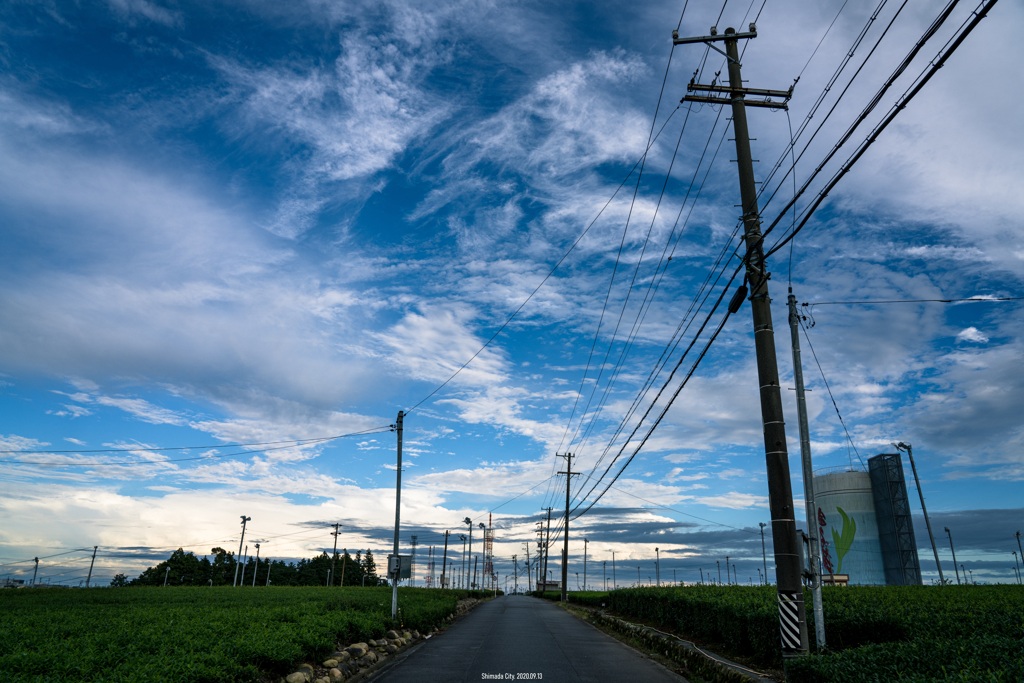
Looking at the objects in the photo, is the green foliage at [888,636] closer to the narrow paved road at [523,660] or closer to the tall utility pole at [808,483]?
the tall utility pole at [808,483]

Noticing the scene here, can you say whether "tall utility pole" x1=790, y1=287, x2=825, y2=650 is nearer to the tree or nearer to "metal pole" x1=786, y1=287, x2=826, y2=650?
"metal pole" x1=786, y1=287, x2=826, y2=650

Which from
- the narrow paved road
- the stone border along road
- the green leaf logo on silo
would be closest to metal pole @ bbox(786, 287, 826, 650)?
the stone border along road

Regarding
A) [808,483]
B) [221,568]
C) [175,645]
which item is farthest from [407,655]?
[221,568]

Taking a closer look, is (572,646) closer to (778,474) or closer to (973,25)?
(778,474)

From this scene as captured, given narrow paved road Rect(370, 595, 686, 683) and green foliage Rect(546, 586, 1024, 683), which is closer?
green foliage Rect(546, 586, 1024, 683)

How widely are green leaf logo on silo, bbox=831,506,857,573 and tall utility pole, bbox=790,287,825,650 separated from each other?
253 ft

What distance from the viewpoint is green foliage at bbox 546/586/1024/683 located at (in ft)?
29.4

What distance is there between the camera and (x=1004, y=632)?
11.2 metres

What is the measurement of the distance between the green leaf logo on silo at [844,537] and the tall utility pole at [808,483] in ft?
253

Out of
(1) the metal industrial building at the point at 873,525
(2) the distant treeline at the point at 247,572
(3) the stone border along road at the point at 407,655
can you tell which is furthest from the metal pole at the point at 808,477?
(2) the distant treeline at the point at 247,572

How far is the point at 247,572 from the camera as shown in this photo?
16550 cm

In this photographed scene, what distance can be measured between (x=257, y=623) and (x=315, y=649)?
2.44m

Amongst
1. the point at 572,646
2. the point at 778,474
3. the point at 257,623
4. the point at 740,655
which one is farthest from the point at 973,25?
the point at 572,646

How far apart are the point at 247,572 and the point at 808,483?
17781 cm
